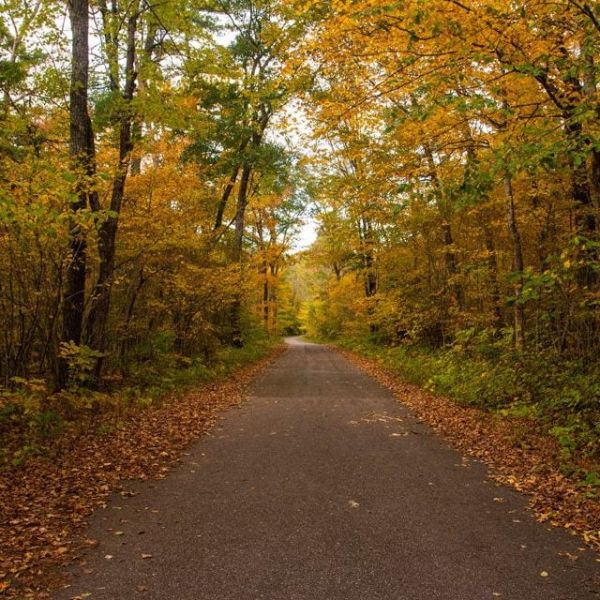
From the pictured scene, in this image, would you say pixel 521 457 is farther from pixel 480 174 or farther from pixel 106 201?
pixel 106 201

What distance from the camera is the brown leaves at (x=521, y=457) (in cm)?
478

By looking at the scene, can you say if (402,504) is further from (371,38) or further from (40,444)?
(371,38)

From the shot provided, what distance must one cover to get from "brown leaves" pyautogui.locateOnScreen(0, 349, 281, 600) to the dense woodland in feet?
3.64

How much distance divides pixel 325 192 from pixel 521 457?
7249 millimetres

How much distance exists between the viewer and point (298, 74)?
7152 mm

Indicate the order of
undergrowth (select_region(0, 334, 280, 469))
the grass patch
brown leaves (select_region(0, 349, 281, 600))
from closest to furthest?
brown leaves (select_region(0, 349, 281, 600)) < undergrowth (select_region(0, 334, 280, 469)) < the grass patch

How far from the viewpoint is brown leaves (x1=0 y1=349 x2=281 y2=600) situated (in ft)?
12.5

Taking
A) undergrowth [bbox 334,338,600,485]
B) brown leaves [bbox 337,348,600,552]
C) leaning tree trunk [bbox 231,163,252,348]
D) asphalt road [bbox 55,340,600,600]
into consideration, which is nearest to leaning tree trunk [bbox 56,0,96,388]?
asphalt road [bbox 55,340,600,600]

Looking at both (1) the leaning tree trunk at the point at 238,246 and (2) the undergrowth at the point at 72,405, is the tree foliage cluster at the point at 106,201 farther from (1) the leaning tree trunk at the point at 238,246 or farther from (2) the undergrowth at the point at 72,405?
(1) the leaning tree trunk at the point at 238,246

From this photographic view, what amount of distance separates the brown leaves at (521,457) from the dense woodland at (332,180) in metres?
0.50

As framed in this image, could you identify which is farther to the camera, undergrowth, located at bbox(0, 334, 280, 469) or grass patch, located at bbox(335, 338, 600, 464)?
grass patch, located at bbox(335, 338, 600, 464)

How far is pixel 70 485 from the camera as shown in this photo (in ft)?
18.1

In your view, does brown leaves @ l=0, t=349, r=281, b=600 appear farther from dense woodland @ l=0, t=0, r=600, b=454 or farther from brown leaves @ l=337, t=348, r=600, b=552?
brown leaves @ l=337, t=348, r=600, b=552

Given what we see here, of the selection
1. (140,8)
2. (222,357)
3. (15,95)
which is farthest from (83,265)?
(222,357)
